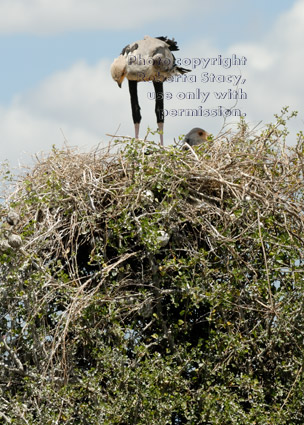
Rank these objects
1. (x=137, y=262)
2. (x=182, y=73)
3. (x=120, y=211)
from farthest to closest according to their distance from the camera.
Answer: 1. (x=182, y=73)
2. (x=137, y=262)
3. (x=120, y=211)

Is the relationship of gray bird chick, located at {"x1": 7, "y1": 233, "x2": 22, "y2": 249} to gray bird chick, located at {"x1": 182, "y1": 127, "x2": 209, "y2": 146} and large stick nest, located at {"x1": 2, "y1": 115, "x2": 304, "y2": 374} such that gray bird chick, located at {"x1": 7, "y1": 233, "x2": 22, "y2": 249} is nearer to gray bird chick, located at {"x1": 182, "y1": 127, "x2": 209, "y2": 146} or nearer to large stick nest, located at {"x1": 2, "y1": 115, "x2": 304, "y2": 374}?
large stick nest, located at {"x1": 2, "y1": 115, "x2": 304, "y2": 374}

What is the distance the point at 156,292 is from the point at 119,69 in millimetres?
2912

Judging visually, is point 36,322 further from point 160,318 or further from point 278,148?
point 278,148

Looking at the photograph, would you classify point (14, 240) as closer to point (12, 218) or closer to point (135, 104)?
point (12, 218)

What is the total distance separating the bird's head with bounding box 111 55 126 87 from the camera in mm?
8797

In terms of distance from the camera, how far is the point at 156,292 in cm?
675

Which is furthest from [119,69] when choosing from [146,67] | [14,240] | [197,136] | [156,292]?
[14,240]

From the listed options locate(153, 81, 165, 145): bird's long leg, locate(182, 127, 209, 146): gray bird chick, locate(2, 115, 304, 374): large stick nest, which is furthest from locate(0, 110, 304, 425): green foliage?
locate(153, 81, 165, 145): bird's long leg

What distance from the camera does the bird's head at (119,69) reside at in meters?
8.80

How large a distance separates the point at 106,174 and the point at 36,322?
1.31 meters

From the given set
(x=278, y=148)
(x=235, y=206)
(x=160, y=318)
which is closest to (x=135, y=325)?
(x=160, y=318)

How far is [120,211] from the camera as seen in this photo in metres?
6.70

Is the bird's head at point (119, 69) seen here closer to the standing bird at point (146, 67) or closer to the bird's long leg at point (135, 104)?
the standing bird at point (146, 67)

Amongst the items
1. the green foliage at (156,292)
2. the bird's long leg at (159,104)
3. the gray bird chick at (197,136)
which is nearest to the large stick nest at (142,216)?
the green foliage at (156,292)
